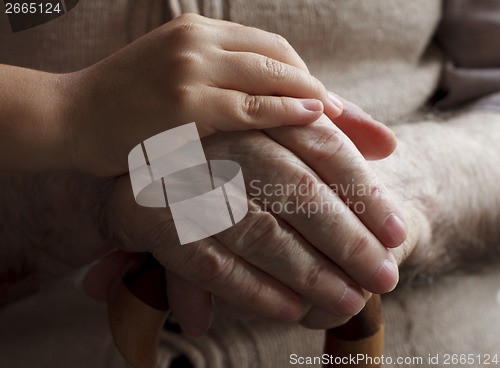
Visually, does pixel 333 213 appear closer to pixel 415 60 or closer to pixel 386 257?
pixel 386 257

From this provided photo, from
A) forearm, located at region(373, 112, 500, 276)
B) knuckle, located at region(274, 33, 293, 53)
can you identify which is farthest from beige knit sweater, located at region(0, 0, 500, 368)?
knuckle, located at region(274, 33, 293, 53)

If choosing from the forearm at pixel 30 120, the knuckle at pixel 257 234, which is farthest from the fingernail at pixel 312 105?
the forearm at pixel 30 120

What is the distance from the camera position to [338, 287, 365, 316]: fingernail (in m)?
0.41

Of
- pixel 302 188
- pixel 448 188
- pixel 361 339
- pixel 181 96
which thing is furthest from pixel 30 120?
pixel 448 188

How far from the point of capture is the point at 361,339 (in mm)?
429

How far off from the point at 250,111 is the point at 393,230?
160 mm

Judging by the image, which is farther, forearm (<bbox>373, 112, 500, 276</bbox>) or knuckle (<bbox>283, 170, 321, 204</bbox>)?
forearm (<bbox>373, 112, 500, 276</bbox>)

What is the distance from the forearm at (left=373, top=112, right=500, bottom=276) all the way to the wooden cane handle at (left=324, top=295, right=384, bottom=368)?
14 centimetres

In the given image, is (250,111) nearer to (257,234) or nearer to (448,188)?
(257,234)

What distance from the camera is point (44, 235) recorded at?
0.60m

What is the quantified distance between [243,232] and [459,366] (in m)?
0.32

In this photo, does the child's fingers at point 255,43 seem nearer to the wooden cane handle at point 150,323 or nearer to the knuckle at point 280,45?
the knuckle at point 280,45

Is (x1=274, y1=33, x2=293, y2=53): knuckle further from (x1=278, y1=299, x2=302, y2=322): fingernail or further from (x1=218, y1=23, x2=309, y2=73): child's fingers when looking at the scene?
(x1=278, y1=299, x2=302, y2=322): fingernail

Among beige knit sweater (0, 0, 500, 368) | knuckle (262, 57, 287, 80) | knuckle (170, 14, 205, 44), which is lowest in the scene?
beige knit sweater (0, 0, 500, 368)
